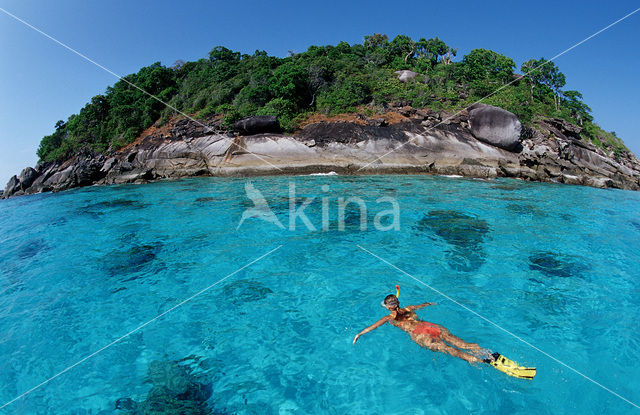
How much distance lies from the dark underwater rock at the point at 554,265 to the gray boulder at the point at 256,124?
67.7ft

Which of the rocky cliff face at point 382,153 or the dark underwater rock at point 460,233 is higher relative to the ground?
the rocky cliff face at point 382,153

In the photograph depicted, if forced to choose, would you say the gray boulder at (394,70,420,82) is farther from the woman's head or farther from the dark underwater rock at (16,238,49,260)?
the dark underwater rock at (16,238,49,260)

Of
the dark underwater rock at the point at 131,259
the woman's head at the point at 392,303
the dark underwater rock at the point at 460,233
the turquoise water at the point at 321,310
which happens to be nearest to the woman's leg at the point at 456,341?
the turquoise water at the point at 321,310

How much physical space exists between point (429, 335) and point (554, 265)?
484 centimetres

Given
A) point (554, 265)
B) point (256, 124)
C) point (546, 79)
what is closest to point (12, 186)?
point (256, 124)

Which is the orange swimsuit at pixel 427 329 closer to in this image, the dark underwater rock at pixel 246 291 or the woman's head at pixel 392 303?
the woman's head at pixel 392 303

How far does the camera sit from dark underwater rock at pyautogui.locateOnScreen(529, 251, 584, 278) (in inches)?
261

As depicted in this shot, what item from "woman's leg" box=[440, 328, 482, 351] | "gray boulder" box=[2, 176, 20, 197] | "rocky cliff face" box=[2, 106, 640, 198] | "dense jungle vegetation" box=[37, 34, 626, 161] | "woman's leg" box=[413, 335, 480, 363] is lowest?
"woman's leg" box=[413, 335, 480, 363]

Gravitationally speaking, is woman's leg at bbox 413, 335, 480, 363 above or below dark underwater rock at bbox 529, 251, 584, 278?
below

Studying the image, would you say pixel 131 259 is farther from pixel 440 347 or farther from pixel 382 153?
pixel 382 153

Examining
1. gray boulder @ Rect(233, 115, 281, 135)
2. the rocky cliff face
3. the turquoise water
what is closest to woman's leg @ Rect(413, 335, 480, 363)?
the turquoise water

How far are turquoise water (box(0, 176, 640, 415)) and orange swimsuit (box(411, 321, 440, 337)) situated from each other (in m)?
0.27

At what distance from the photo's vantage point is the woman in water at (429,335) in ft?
13.4

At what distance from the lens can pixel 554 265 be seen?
7008 millimetres
